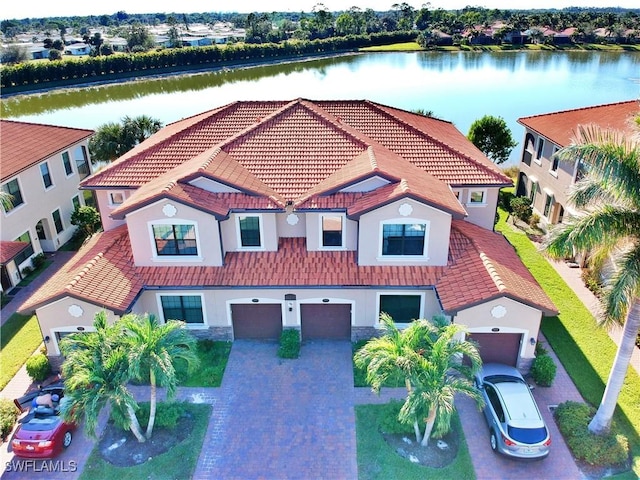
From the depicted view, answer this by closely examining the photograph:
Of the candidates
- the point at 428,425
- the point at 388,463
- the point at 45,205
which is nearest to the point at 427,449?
the point at 428,425

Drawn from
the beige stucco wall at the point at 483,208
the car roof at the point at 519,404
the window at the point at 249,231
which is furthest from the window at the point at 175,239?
the car roof at the point at 519,404

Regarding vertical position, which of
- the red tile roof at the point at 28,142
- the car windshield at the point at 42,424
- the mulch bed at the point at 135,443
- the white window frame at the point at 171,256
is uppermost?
the red tile roof at the point at 28,142

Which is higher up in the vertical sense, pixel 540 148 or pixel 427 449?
pixel 540 148

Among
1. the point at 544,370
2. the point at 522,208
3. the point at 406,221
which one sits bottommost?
the point at 544,370

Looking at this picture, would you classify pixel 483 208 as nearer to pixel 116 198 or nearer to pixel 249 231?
pixel 249 231

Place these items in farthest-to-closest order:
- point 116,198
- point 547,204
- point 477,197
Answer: point 547,204, point 477,197, point 116,198

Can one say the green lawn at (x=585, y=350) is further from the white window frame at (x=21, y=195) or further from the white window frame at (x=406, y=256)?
the white window frame at (x=21, y=195)
